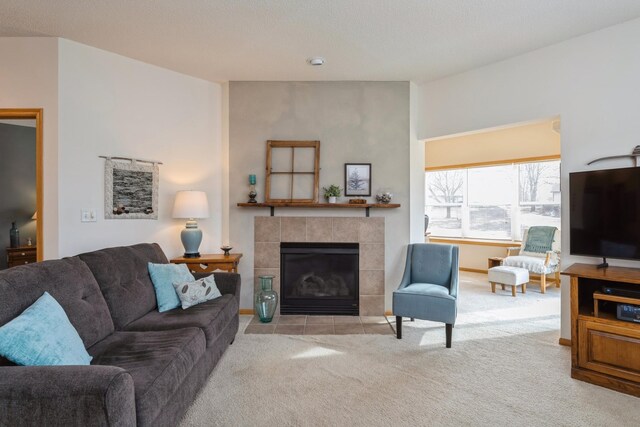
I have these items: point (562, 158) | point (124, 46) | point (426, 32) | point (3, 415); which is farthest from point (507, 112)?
point (3, 415)

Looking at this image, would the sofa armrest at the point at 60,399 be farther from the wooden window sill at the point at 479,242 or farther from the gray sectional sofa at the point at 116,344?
the wooden window sill at the point at 479,242

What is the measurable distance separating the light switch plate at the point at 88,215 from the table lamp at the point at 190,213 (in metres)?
0.73

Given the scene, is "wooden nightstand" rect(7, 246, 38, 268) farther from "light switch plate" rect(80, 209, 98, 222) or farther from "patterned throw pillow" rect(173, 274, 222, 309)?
"patterned throw pillow" rect(173, 274, 222, 309)

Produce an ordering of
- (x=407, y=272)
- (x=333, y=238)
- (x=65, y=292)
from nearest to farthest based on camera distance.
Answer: (x=65, y=292) < (x=407, y=272) < (x=333, y=238)

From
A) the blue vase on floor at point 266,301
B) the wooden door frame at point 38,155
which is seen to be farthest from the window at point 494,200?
the wooden door frame at point 38,155

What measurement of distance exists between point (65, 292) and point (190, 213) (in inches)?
70.8

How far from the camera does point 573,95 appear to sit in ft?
10.6

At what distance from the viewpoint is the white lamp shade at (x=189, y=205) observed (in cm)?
379

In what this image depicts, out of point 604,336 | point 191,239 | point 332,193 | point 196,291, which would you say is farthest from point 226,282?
point 604,336

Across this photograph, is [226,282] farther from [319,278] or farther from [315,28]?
[315,28]

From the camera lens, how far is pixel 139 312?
2.65 m

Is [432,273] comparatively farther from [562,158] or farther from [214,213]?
[214,213]

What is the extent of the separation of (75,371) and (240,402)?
3.83 ft

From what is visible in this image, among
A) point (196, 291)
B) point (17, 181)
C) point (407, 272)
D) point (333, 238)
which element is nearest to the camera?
point (196, 291)
